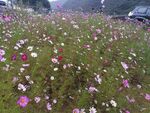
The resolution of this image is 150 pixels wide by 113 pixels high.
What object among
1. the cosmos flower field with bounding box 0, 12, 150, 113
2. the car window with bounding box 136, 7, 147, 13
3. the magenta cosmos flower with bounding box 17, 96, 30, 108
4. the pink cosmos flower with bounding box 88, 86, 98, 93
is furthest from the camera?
the car window with bounding box 136, 7, 147, 13

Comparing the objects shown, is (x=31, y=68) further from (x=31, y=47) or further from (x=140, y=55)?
(x=140, y=55)

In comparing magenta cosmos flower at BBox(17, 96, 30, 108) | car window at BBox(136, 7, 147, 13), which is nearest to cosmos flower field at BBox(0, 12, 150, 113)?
magenta cosmos flower at BBox(17, 96, 30, 108)

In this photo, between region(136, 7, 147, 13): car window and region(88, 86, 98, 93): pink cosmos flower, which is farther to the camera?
region(136, 7, 147, 13): car window

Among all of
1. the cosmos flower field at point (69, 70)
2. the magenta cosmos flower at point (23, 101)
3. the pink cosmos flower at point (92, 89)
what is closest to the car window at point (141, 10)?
the cosmos flower field at point (69, 70)

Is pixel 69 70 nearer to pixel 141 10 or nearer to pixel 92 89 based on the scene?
pixel 92 89

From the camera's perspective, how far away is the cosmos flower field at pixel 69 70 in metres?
5.02

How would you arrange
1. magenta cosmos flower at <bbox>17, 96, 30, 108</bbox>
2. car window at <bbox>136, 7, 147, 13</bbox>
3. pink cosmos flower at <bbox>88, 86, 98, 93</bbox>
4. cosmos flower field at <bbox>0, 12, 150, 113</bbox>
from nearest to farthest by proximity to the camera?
magenta cosmos flower at <bbox>17, 96, 30, 108</bbox>
cosmos flower field at <bbox>0, 12, 150, 113</bbox>
pink cosmos flower at <bbox>88, 86, 98, 93</bbox>
car window at <bbox>136, 7, 147, 13</bbox>

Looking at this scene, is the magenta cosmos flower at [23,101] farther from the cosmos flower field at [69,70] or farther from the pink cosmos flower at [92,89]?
the pink cosmos flower at [92,89]

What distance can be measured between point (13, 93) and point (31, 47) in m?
1.19

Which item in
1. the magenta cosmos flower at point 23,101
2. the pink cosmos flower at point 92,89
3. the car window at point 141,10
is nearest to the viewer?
the magenta cosmos flower at point 23,101

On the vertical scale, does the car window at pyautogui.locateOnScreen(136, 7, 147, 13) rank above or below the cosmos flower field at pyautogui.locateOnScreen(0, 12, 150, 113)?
below

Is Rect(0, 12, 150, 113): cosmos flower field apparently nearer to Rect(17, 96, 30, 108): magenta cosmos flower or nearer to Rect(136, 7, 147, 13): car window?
Rect(17, 96, 30, 108): magenta cosmos flower

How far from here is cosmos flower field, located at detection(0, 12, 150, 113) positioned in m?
5.02

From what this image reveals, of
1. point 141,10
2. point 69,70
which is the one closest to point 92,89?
point 69,70
